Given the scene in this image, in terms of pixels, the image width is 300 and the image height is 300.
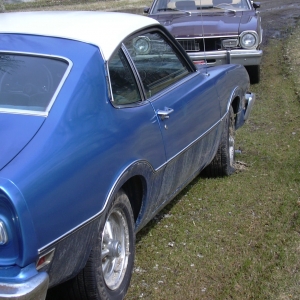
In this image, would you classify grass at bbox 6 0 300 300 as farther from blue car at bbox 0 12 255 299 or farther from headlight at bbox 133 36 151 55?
headlight at bbox 133 36 151 55

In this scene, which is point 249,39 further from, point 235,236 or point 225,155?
point 235,236

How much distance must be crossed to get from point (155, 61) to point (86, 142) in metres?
1.63

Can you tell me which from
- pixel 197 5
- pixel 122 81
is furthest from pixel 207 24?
pixel 122 81

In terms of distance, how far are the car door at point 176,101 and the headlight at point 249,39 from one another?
437cm

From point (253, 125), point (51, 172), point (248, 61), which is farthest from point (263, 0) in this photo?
point (51, 172)

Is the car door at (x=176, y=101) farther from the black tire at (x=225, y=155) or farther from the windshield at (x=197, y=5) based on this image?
the windshield at (x=197, y=5)

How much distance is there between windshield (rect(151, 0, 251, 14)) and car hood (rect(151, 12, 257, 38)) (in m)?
0.31

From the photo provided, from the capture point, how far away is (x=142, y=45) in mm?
4457

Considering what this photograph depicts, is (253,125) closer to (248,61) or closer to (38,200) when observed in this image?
(248,61)

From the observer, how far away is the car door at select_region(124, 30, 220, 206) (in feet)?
13.7

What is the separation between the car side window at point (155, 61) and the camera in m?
4.20

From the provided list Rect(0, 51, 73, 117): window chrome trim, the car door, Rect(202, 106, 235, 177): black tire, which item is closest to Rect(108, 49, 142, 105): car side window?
the car door

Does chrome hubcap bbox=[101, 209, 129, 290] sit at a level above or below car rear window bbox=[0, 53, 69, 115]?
below

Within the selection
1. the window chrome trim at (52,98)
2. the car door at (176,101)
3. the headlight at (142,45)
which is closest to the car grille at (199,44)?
the car door at (176,101)
